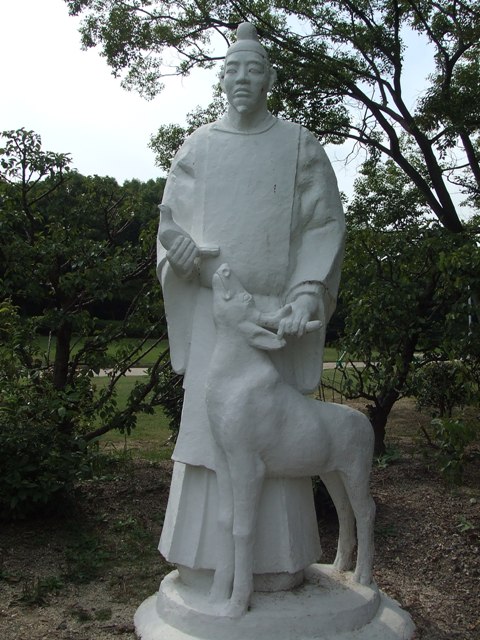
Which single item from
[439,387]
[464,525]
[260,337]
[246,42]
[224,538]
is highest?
[246,42]

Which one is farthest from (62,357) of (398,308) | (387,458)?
(387,458)

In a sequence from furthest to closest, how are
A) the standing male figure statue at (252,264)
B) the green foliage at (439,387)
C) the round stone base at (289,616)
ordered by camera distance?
the green foliage at (439,387) < the standing male figure statue at (252,264) < the round stone base at (289,616)

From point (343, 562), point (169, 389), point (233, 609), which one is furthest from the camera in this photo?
point (169, 389)

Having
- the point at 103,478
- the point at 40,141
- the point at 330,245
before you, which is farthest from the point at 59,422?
the point at 330,245

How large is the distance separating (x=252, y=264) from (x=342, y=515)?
1.38 m

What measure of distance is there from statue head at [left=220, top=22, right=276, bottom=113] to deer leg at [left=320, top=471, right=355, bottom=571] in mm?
1906

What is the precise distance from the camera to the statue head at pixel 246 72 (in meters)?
3.37

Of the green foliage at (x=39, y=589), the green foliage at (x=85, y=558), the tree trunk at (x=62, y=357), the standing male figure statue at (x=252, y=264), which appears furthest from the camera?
the tree trunk at (x=62, y=357)

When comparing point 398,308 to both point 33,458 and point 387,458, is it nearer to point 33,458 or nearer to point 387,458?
point 387,458

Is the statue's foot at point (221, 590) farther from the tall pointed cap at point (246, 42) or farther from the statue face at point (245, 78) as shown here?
the tall pointed cap at point (246, 42)

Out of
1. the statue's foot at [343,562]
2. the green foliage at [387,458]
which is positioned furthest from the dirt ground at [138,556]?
the statue's foot at [343,562]

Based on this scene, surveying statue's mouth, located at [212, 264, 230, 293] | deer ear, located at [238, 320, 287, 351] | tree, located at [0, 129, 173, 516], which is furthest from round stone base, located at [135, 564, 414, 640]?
tree, located at [0, 129, 173, 516]

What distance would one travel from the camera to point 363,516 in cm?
335

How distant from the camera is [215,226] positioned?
3.38 metres
